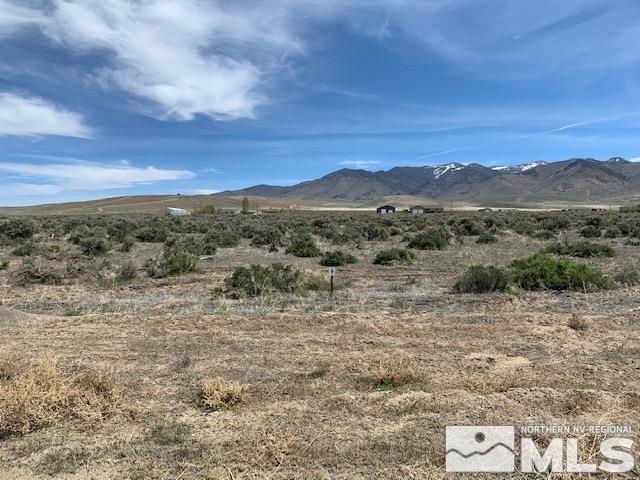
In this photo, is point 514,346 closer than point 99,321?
Yes

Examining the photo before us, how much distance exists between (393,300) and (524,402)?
6921 millimetres

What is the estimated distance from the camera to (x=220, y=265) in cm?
2100

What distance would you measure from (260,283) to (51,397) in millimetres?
8573

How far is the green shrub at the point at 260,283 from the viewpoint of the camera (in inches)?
551

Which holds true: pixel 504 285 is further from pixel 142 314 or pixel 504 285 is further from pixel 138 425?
pixel 138 425

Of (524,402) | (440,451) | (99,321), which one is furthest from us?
(99,321)

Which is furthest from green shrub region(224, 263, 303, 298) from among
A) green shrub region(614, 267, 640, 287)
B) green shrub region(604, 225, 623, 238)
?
green shrub region(604, 225, 623, 238)

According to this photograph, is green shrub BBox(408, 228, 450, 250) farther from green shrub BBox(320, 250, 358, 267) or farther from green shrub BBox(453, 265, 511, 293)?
green shrub BBox(453, 265, 511, 293)

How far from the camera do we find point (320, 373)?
286 inches

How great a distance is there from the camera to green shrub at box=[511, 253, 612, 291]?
1368 centimetres

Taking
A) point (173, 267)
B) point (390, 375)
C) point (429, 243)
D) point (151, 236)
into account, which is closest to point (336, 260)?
point (173, 267)

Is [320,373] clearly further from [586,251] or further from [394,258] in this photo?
[586,251]

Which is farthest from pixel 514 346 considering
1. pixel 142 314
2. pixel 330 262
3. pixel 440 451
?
pixel 330 262

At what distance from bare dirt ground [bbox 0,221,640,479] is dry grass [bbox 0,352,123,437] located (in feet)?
0.45
